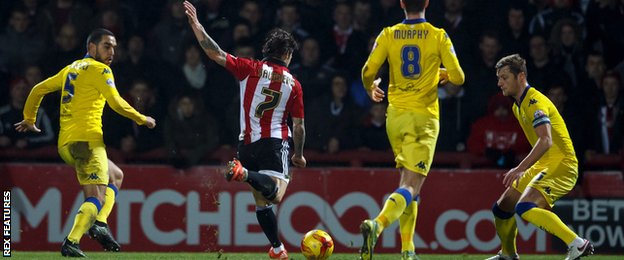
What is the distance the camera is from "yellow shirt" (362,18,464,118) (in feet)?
33.9

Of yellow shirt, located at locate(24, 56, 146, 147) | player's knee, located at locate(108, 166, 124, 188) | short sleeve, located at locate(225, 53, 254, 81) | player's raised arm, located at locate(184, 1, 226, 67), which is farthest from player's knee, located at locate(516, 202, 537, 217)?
player's knee, located at locate(108, 166, 124, 188)

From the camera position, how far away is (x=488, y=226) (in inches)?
583

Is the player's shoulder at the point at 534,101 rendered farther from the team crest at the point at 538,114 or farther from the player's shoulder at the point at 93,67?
the player's shoulder at the point at 93,67

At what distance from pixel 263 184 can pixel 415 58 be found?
1.74 m

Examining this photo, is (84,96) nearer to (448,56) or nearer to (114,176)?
(114,176)

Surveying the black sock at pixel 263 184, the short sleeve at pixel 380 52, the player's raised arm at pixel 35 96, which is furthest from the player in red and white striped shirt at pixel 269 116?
the player's raised arm at pixel 35 96

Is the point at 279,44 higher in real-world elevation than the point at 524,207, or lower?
higher

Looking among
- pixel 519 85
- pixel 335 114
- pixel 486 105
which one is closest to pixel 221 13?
pixel 335 114

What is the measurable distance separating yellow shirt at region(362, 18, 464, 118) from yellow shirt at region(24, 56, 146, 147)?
257cm

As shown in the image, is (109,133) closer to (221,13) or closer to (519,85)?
(221,13)

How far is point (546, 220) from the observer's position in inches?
423

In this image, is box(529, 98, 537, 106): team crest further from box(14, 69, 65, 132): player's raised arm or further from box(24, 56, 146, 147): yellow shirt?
box(14, 69, 65, 132): player's raised arm

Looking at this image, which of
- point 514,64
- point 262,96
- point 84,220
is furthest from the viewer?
point 84,220

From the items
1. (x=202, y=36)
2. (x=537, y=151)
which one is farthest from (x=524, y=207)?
(x=202, y=36)
